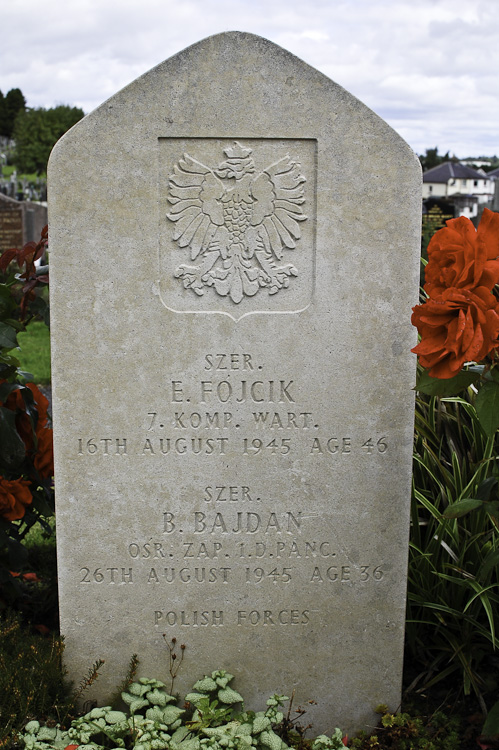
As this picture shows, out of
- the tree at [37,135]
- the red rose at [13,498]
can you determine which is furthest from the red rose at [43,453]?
the tree at [37,135]

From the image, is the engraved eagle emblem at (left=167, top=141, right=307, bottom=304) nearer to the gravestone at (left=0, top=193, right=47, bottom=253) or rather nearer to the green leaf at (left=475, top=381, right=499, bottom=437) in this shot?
the green leaf at (left=475, top=381, right=499, bottom=437)

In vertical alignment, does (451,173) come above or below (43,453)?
above

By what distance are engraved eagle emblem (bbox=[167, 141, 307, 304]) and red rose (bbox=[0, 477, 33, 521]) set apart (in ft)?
3.83

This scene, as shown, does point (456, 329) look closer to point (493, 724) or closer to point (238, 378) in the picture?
point (238, 378)

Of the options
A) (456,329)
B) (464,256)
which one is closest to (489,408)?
(456,329)

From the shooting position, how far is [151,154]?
2523mm

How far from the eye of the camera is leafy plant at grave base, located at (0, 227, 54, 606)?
2973 millimetres

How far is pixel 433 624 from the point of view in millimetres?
3209

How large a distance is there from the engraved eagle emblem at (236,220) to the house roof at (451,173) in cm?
5117

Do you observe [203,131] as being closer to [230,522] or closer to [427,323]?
[427,323]

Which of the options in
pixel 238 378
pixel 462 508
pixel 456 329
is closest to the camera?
pixel 456 329

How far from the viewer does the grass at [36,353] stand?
8.08 meters

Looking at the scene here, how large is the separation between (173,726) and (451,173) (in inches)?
2073

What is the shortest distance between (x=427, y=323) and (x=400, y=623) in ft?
4.43
